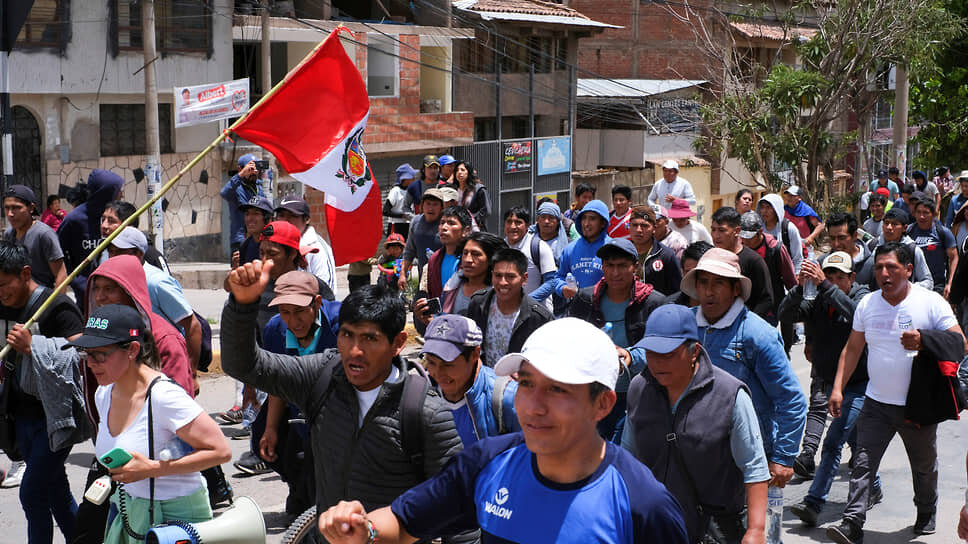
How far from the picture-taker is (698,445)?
4254 mm

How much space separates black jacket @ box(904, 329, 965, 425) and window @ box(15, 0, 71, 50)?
56.8 feet

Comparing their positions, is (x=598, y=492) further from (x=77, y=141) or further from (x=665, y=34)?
(x=665, y=34)

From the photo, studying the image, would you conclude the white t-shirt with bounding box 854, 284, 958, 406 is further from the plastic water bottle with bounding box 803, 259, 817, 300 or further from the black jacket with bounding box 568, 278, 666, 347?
the black jacket with bounding box 568, 278, 666, 347

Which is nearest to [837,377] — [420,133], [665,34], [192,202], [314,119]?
[314,119]

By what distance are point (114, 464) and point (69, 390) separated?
4.91 feet

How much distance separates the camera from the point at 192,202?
22.9 metres

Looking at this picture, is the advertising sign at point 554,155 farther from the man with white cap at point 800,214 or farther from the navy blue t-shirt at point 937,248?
the navy blue t-shirt at point 937,248

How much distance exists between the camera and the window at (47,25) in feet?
64.3

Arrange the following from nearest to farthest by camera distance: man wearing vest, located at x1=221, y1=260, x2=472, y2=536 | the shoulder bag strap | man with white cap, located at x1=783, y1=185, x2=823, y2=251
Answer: man wearing vest, located at x1=221, y1=260, x2=472, y2=536 → the shoulder bag strap → man with white cap, located at x1=783, y1=185, x2=823, y2=251

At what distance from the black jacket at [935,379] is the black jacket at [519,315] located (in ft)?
7.23

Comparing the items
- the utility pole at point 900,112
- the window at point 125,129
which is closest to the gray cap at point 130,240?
the window at point 125,129

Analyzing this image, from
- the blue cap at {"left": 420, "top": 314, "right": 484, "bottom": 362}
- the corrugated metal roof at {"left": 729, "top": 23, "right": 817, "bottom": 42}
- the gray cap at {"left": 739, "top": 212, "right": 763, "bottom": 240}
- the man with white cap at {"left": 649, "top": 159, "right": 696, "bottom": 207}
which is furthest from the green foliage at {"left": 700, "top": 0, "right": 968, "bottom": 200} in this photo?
the blue cap at {"left": 420, "top": 314, "right": 484, "bottom": 362}

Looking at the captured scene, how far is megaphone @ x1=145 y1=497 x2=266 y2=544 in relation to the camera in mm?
4023

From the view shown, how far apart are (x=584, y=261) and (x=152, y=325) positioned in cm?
397
